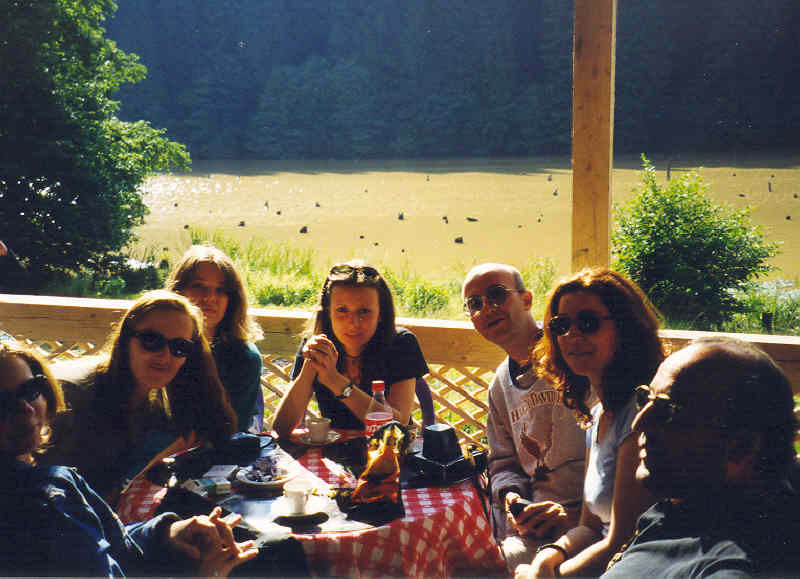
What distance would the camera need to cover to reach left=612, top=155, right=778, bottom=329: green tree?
16.2ft

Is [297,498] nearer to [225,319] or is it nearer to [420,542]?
[420,542]

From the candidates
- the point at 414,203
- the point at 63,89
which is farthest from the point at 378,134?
the point at 63,89

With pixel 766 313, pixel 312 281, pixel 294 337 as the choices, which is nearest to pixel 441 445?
pixel 294 337

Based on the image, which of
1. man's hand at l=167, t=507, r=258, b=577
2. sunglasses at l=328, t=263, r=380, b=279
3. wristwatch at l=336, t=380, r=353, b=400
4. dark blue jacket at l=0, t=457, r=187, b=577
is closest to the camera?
dark blue jacket at l=0, t=457, r=187, b=577

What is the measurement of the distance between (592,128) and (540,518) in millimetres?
1502

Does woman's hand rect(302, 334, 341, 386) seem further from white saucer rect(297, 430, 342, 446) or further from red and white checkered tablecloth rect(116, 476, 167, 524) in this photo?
red and white checkered tablecloth rect(116, 476, 167, 524)

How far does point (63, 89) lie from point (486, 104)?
7.82m

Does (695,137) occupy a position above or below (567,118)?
below

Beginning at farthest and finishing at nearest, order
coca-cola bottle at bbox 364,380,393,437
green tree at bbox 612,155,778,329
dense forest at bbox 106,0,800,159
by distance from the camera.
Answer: dense forest at bbox 106,0,800,159 < green tree at bbox 612,155,778,329 < coca-cola bottle at bbox 364,380,393,437

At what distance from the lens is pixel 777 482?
98cm

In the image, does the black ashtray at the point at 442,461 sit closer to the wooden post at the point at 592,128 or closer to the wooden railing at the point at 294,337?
the wooden railing at the point at 294,337

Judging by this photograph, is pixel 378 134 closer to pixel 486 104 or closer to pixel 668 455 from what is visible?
pixel 486 104

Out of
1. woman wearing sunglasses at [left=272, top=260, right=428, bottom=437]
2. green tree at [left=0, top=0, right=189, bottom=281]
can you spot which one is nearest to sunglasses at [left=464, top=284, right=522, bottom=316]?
woman wearing sunglasses at [left=272, top=260, right=428, bottom=437]

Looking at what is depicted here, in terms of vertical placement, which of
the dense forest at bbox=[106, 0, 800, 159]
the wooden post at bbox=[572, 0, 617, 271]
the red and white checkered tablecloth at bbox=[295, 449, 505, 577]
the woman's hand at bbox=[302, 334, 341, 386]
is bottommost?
the red and white checkered tablecloth at bbox=[295, 449, 505, 577]
